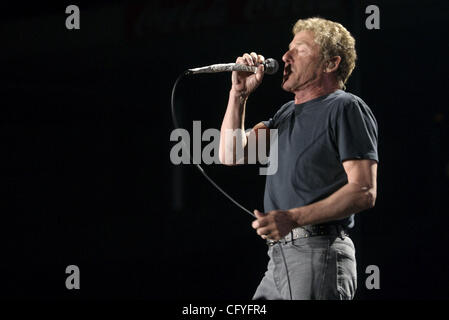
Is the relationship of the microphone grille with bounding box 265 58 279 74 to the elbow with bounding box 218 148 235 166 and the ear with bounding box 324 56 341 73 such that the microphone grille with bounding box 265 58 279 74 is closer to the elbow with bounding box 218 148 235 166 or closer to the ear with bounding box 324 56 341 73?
the ear with bounding box 324 56 341 73

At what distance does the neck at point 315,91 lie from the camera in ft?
5.67

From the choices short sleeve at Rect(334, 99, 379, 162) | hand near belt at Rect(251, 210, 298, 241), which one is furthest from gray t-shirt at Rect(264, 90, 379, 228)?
hand near belt at Rect(251, 210, 298, 241)

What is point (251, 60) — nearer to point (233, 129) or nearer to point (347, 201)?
point (233, 129)

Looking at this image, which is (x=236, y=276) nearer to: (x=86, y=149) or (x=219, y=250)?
(x=219, y=250)

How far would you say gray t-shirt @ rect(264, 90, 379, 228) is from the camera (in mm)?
1581

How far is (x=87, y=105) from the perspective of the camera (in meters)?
2.99

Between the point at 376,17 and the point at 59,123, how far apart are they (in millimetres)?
1436

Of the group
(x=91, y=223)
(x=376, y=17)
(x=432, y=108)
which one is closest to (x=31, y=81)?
(x=91, y=223)

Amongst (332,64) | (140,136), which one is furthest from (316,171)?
(140,136)

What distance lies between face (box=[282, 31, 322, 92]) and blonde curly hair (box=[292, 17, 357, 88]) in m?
0.02

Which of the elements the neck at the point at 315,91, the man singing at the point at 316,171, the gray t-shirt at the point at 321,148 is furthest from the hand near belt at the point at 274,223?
the neck at the point at 315,91

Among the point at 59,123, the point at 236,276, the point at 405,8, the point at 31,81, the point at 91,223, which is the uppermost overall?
the point at 405,8

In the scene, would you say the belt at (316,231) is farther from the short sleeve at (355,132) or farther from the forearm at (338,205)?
the short sleeve at (355,132)

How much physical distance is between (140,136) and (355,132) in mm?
1761
